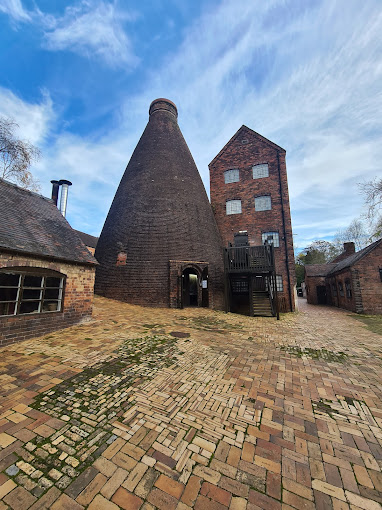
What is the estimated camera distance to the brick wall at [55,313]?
561 cm

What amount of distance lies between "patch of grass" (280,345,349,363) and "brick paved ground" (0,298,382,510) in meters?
0.07

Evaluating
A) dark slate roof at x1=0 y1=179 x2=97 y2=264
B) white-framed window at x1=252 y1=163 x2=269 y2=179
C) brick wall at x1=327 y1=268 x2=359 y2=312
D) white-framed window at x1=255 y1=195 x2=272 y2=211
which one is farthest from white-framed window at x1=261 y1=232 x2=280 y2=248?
dark slate roof at x1=0 y1=179 x2=97 y2=264

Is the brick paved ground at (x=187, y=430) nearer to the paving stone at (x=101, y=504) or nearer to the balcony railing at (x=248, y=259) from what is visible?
the paving stone at (x=101, y=504)

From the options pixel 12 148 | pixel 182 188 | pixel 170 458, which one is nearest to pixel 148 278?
pixel 182 188

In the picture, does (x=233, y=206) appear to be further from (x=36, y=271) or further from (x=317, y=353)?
(x=36, y=271)

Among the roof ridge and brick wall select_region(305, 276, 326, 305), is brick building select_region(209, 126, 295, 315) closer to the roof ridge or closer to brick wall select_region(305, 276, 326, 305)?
the roof ridge

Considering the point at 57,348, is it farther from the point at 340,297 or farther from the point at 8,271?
the point at 340,297

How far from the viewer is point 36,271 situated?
6383mm

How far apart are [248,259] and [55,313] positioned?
9240 millimetres

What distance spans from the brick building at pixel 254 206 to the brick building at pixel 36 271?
29.4 feet

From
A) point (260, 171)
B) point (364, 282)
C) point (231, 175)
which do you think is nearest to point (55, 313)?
point (231, 175)

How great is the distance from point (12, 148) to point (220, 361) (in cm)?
1972

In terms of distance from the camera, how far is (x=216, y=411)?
2.90 meters

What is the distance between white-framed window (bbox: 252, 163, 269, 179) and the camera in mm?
17047
